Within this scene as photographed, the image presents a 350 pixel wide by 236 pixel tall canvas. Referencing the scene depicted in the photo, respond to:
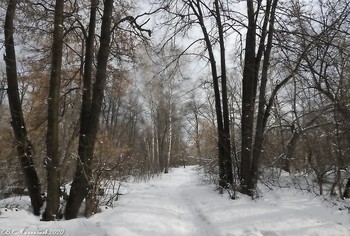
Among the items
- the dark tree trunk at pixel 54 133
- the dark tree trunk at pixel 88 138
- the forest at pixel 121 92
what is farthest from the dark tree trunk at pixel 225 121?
the dark tree trunk at pixel 54 133

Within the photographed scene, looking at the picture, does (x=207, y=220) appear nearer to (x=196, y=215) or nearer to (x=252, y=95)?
(x=196, y=215)

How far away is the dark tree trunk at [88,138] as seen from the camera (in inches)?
301

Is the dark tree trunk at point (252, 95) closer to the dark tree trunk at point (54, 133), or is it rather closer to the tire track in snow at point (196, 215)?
the tire track in snow at point (196, 215)

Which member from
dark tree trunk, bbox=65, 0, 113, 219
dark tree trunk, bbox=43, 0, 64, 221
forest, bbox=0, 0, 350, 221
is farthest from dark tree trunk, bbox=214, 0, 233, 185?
dark tree trunk, bbox=43, 0, 64, 221

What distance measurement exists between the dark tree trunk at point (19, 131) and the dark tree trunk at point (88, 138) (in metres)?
0.91

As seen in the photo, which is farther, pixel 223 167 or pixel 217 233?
pixel 223 167

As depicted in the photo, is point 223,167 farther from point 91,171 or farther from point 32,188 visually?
point 32,188

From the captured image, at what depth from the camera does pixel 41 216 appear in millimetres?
7590

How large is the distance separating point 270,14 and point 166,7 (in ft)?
11.6

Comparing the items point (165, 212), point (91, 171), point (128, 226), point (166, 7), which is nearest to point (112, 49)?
point (166, 7)

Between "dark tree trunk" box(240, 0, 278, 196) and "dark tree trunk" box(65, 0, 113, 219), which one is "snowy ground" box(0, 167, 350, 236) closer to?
"dark tree trunk" box(65, 0, 113, 219)

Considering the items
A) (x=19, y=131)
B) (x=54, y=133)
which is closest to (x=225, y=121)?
(x=54, y=133)

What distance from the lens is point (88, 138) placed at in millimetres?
7828

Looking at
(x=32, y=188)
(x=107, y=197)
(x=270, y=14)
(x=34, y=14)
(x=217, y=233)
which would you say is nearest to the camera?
(x=217, y=233)
